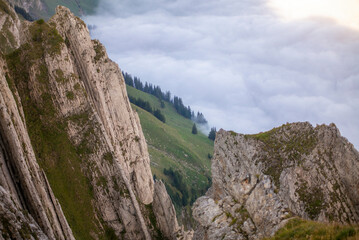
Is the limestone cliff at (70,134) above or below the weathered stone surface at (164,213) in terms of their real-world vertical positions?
above

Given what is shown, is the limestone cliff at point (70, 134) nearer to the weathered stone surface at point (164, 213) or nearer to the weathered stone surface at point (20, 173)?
the weathered stone surface at point (164, 213)

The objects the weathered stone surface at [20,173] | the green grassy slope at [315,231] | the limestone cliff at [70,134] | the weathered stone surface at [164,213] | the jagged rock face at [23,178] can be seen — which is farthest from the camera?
the weathered stone surface at [164,213]

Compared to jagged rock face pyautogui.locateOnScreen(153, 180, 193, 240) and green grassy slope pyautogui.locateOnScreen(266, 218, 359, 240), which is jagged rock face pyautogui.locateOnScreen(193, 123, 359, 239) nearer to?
green grassy slope pyautogui.locateOnScreen(266, 218, 359, 240)

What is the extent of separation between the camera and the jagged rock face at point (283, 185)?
33000 mm

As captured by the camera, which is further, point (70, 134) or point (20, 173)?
point (70, 134)

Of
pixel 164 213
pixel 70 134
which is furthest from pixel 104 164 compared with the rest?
pixel 164 213

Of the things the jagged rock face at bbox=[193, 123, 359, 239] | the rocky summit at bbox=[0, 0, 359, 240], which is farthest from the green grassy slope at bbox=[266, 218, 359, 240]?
the jagged rock face at bbox=[193, 123, 359, 239]

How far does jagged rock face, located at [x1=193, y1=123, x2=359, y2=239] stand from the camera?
1299 inches

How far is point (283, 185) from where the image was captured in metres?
42.0

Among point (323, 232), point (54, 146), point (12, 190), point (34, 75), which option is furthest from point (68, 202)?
point (323, 232)

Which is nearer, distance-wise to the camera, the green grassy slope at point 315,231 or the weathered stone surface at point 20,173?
the green grassy slope at point 315,231

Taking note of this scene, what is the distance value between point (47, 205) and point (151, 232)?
1402 inches

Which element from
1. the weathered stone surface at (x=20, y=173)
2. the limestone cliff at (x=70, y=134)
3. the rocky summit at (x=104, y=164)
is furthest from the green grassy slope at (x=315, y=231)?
the limestone cliff at (x=70, y=134)

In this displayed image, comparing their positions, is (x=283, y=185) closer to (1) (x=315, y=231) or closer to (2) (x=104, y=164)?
(1) (x=315, y=231)
